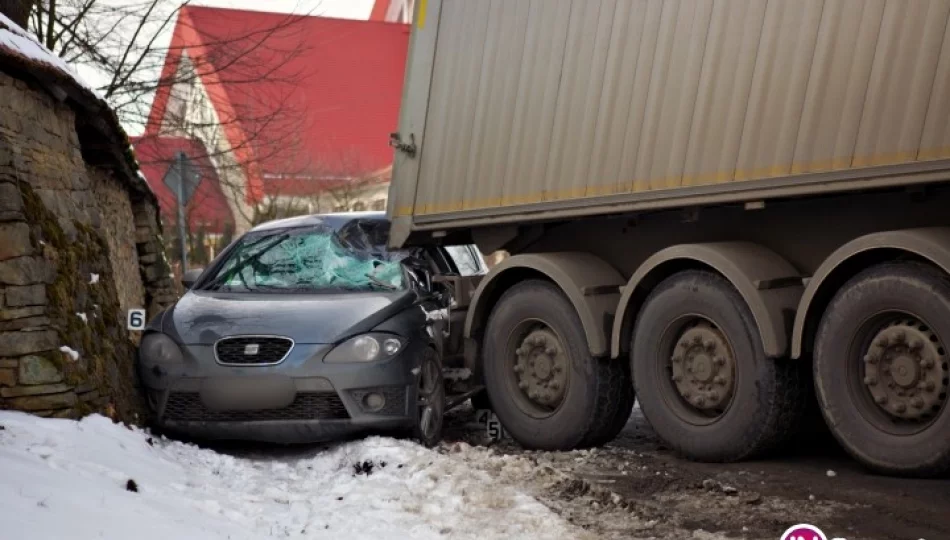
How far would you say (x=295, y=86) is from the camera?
73.0ft

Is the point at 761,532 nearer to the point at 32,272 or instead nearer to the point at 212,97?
the point at 32,272

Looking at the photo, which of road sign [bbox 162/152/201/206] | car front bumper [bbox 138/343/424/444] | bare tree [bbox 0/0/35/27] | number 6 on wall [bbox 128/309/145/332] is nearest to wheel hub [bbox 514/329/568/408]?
car front bumper [bbox 138/343/424/444]

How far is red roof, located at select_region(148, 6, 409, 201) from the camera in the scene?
1941 centimetres

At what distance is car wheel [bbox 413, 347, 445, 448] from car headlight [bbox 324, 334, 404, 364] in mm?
269

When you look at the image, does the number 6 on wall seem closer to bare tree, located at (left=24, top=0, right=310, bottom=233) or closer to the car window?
the car window

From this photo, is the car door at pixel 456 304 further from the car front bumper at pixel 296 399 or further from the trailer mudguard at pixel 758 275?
the trailer mudguard at pixel 758 275

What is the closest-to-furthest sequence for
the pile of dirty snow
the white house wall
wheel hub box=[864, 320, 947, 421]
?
the pile of dirty snow → wheel hub box=[864, 320, 947, 421] → the white house wall

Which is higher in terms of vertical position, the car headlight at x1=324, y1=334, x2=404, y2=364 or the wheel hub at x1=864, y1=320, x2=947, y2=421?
the wheel hub at x1=864, y1=320, x2=947, y2=421

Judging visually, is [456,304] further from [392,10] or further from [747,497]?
[392,10]

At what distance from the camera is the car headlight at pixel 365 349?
8.91 metres

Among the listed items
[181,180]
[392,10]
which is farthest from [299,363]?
[392,10]

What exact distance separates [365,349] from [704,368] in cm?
222

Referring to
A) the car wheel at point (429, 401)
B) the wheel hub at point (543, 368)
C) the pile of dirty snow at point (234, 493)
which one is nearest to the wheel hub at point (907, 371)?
the pile of dirty snow at point (234, 493)

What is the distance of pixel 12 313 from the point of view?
802 centimetres
